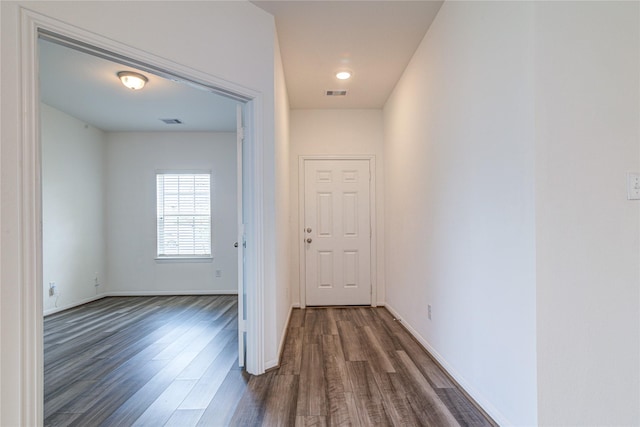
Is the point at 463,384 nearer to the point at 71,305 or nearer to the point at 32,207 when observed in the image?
the point at 32,207

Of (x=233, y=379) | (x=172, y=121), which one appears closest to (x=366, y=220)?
(x=233, y=379)

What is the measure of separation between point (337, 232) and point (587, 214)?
3.07 meters

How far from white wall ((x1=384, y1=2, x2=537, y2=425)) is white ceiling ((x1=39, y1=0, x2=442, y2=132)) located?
0.31 meters

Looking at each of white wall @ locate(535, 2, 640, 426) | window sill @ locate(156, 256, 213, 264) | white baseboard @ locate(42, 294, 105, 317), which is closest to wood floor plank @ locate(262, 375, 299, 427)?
white wall @ locate(535, 2, 640, 426)

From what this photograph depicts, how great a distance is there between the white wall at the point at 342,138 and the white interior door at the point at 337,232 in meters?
0.14

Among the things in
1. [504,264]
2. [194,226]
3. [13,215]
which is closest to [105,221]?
[194,226]

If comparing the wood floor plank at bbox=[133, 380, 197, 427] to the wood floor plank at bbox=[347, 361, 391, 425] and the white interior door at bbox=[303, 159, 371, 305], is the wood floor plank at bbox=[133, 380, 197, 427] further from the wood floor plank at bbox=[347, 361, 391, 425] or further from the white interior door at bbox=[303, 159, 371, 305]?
the white interior door at bbox=[303, 159, 371, 305]

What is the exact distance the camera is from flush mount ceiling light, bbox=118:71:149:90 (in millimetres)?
3121

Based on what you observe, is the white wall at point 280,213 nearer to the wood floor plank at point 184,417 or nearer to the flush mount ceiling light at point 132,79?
the wood floor plank at point 184,417

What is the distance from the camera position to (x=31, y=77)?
1.34 m

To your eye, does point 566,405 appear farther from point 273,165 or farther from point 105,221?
point 105,221

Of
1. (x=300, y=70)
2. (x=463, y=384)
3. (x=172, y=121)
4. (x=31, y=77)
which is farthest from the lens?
(x=172, y=121)

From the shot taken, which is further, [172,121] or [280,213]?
[172,121]

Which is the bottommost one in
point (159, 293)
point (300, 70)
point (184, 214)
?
point (159, 293)
